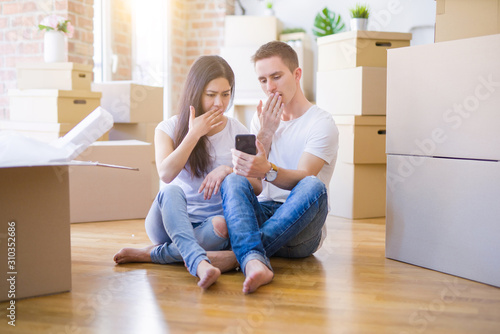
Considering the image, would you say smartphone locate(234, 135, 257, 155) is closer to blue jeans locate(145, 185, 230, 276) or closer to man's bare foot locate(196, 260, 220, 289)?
blue jeans locate(145, 185, 230, 276)

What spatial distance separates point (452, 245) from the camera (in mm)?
1721

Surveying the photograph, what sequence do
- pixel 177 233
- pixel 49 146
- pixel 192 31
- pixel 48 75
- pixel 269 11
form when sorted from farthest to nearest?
pixel 192 31, pixel 269 11, pixel 48 75, pixel 177 233, pixel 49 146

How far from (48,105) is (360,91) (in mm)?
1603

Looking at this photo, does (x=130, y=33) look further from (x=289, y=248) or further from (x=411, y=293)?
(x=411, y=293)

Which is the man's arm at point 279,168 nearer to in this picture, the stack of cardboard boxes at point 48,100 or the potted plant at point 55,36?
the stack of cardboard boxes at point 48,100

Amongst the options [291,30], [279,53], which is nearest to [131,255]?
[279,53]

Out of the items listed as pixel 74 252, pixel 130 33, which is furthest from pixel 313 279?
pixel 130 33

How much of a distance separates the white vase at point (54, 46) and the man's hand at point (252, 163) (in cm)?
159

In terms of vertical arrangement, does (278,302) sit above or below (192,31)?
below

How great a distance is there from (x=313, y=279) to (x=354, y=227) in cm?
97

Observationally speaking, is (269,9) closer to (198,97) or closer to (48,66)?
(48,66)

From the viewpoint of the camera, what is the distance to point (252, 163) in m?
1.67

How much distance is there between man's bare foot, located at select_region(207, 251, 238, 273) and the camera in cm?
170

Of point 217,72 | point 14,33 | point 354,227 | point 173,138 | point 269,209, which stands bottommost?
point 354,227
